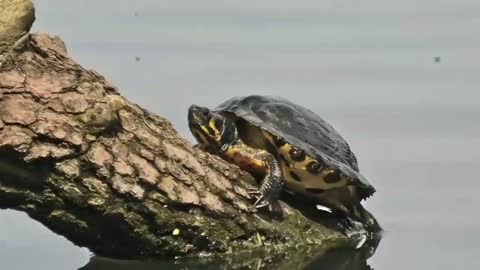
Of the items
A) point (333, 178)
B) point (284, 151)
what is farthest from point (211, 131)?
point (333, 178)

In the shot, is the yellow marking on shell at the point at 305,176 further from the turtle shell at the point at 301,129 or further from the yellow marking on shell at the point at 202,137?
the yellow marking on shell at the point at 202,137

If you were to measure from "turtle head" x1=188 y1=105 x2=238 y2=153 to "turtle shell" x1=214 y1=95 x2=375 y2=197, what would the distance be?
0.06 metres

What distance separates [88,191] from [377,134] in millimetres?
2401

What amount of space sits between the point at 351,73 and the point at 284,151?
9.60 feet

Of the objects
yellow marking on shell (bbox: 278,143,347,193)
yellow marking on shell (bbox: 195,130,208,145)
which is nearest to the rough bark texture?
yellow marking on shell (bbox: 278,143,347,193)

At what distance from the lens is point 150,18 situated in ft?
30.2

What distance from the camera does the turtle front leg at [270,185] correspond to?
4445mm

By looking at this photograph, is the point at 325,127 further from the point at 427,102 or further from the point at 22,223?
the point at 427,102

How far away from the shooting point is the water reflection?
4.32 m

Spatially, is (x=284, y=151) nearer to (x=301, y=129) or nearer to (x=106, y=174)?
(x=301, y=129)

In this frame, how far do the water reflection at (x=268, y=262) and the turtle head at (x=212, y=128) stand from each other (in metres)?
0.49

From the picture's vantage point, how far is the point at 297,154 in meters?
4.56

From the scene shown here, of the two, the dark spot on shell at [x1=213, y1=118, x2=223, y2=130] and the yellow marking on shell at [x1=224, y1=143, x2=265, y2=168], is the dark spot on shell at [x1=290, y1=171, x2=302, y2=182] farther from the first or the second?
the dark spot on shell at [x1=213, y1=118, x2=223, y2=130]

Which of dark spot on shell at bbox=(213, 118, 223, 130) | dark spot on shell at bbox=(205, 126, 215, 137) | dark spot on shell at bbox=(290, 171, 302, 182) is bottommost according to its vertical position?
dark spot on shell at bbox=(290, 171, 302, 182)
